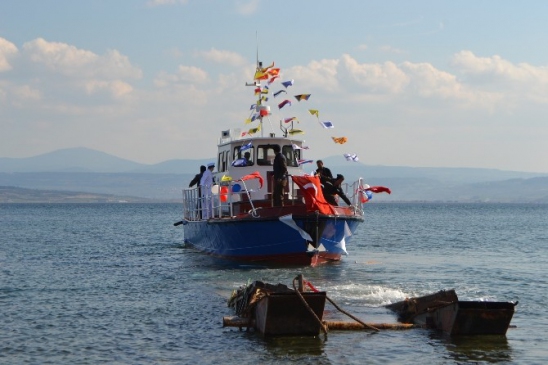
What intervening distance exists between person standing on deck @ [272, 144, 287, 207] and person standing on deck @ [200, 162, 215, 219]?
3648 mm

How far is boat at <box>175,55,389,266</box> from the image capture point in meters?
24.3

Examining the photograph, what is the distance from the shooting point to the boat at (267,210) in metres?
24.3

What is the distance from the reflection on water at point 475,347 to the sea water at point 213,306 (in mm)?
20

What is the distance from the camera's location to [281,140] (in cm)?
2900

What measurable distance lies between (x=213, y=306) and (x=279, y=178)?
6.88 m

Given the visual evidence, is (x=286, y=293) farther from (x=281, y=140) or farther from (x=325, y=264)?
(x=281, y=140)

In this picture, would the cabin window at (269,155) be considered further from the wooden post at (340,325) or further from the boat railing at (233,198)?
the wooden post at (340,325)

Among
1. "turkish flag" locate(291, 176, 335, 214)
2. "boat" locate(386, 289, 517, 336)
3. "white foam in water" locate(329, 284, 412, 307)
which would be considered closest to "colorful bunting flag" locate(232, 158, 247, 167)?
"turkish flag" locate(291, 176, 335, 214)

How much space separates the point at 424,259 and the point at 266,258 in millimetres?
10107

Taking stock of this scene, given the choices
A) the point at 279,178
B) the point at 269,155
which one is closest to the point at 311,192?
the point at 279,178

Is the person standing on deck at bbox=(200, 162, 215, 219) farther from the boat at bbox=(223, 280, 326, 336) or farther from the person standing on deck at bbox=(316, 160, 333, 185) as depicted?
the boat at bbox=(223, 280, 326, 336)

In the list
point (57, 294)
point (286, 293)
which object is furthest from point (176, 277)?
point (286, 293)

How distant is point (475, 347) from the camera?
567 inches

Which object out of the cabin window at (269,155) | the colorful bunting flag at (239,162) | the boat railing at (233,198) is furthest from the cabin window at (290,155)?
the colorful bunting flag at (239,162)
